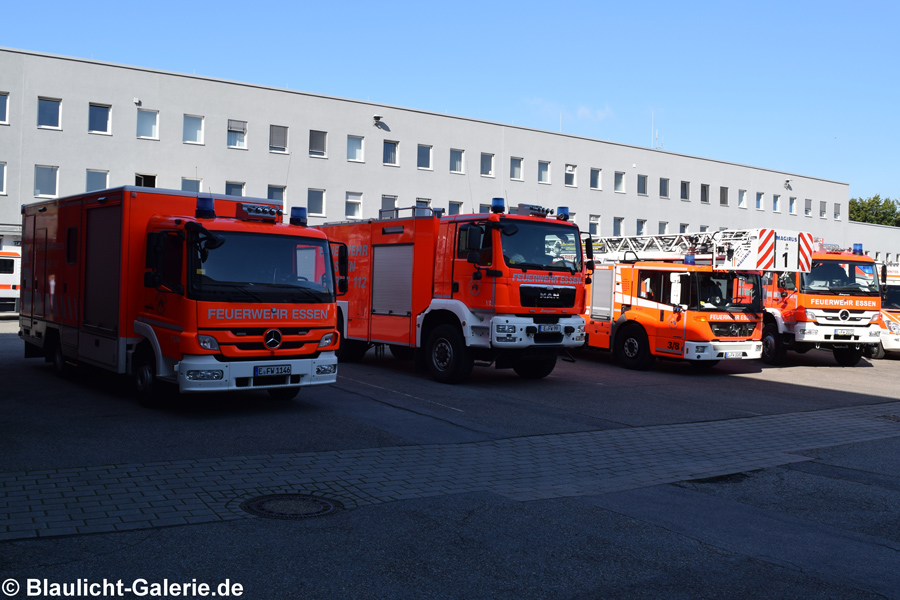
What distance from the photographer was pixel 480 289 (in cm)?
1380

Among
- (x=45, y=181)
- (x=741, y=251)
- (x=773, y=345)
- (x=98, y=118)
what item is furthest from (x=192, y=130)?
(x=741, y=251)

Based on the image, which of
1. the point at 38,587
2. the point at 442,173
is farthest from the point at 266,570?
the point at 442,173

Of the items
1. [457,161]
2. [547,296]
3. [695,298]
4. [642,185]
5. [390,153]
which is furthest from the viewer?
[642,185]

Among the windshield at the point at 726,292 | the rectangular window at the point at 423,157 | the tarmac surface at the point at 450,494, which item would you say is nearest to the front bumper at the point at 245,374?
the tarmac surface at the point at 450,494

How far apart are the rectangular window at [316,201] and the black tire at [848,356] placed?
24.8 meters

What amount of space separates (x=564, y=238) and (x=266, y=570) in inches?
413

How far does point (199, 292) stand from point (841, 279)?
16.0 m

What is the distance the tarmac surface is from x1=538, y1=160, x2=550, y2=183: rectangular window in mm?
34864

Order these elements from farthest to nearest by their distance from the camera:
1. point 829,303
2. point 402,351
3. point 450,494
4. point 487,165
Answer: point 487,165 < point 829,303 < point 402,351 < point 450,494

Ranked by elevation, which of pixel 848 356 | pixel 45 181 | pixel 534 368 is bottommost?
pixel 534 368

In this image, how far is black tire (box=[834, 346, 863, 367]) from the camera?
20953 mm

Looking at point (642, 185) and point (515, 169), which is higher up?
point (642, 185)

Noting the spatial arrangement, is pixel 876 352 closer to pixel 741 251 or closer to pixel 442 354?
pixel 741 251

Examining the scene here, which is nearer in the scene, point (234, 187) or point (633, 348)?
point (633, 348)
